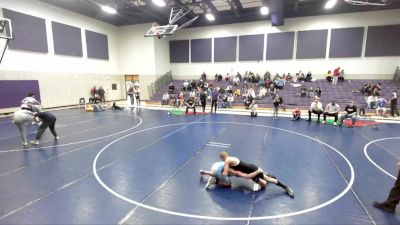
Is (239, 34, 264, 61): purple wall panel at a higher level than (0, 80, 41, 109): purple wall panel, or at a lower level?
higher

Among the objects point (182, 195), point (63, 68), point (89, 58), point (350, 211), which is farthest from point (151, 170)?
point (89, 58)

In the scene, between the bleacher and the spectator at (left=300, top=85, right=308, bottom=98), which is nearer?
the bleacher

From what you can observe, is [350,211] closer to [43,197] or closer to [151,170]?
[151,170]

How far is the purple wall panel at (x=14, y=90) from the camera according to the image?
46.8 ft

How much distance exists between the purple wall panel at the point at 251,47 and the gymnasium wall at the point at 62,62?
1310cm

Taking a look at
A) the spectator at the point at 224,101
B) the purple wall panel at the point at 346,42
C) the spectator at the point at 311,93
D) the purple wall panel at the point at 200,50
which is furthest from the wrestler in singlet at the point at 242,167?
the purple wall panel at the point at 200,50

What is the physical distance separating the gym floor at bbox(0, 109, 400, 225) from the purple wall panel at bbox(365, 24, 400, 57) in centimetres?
1238

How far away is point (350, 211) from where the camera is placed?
3.91 meters

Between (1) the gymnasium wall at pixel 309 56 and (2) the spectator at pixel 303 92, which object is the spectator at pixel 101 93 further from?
(2) the spectator at pixel 303 92

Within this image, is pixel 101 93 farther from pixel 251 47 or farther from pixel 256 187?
pixel 256 187

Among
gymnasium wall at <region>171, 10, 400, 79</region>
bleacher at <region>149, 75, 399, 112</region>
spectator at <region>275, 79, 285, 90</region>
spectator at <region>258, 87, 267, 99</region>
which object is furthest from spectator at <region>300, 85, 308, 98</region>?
gymnasium wall at <region>171, 10, 400, 79</region>

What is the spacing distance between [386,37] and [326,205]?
20619 mm

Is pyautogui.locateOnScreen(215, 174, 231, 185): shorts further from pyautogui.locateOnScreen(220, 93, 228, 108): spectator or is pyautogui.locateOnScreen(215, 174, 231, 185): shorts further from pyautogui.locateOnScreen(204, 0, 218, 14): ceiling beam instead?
pyautogui.locateOnScreen(204, 0, 218, 14): ceiling beam

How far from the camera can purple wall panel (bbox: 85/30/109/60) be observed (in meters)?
20.1
